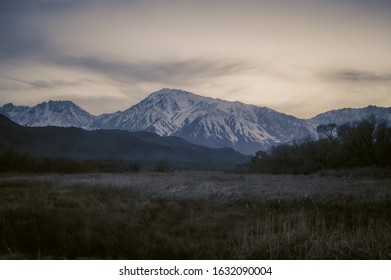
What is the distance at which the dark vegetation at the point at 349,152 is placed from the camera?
1395 inches

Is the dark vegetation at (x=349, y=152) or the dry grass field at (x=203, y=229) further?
the dark vegetation at (x=349, y=152)

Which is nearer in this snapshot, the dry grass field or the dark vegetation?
the dry grass field

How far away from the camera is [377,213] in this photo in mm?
11805

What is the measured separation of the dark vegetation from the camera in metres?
35.4

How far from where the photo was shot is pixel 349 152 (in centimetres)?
3803

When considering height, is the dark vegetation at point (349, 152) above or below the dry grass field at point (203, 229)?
above

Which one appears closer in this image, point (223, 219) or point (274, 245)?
point (274, 245)

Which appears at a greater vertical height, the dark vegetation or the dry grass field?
the dark vegetation

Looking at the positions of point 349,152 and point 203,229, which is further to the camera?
point 349,152

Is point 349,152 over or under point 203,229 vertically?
over

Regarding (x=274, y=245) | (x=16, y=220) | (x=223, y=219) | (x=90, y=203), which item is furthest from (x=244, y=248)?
(x=90, y=203)
